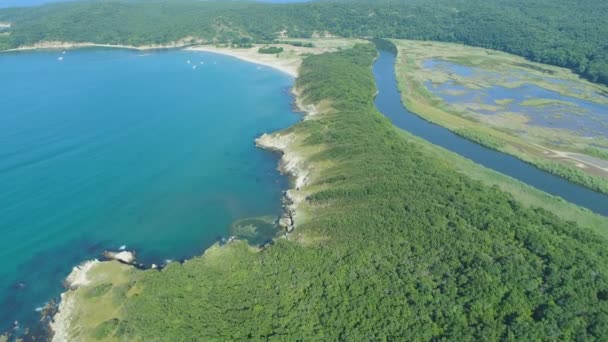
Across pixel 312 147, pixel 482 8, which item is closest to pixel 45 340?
pixel 312 147

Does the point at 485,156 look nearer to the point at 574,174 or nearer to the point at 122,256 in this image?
the point at 574,174

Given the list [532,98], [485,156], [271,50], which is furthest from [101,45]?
[532,98]

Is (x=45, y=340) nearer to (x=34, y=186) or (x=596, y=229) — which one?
(x=34, y=186)

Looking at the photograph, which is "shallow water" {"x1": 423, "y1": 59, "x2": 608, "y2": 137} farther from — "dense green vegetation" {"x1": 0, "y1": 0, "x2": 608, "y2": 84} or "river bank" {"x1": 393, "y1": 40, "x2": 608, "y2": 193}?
"dense green vegetation" {"x1": 0, "y1": 0, "x2": 608, "y2": 84}

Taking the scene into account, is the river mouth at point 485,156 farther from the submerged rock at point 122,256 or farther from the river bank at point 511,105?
the submerged rock at point 122,256

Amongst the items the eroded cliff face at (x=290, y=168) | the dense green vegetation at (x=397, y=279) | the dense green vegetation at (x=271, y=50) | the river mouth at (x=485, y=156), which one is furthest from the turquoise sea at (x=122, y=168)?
the dense green vegetation at (x=271, y=50)

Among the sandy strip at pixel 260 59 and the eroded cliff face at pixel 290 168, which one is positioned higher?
the sandy strip at pixel 260 59

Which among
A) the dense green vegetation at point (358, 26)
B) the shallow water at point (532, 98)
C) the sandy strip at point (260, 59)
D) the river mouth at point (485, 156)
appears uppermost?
the dense green vegetation at point (358, 26)
